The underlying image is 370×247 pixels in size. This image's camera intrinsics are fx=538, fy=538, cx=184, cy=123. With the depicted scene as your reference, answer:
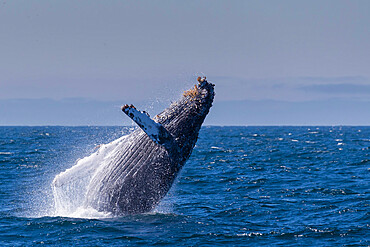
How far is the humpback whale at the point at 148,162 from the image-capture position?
1214 centimetres

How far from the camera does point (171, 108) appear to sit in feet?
40.7

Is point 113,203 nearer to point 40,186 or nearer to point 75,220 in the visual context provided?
point 75,220

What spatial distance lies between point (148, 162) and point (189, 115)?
1423mm

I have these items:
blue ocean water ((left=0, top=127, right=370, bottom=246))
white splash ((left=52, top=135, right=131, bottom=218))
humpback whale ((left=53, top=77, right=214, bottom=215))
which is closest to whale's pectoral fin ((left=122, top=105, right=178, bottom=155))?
humpback whale ((left=53, top=77, right=214, bottom=215))

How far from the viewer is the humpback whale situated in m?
12.1

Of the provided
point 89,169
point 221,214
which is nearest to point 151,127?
point 89,169

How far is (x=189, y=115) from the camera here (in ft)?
A: 39.9

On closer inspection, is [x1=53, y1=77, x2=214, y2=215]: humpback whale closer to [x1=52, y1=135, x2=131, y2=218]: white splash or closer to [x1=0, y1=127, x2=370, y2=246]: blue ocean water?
[x1=52, y1=135, x2=131, y2=218]: white splash

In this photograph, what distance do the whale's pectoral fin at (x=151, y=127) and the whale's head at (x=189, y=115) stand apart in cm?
46

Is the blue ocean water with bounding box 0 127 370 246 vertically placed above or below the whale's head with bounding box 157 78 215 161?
below

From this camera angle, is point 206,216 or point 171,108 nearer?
point 171,108

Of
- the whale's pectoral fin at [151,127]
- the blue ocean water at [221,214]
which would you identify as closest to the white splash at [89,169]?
the blue ocean water at [221,214]

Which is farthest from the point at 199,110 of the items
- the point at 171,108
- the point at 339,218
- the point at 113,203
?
the point at 339,218

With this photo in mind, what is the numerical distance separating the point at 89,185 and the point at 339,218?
6.36 metres
